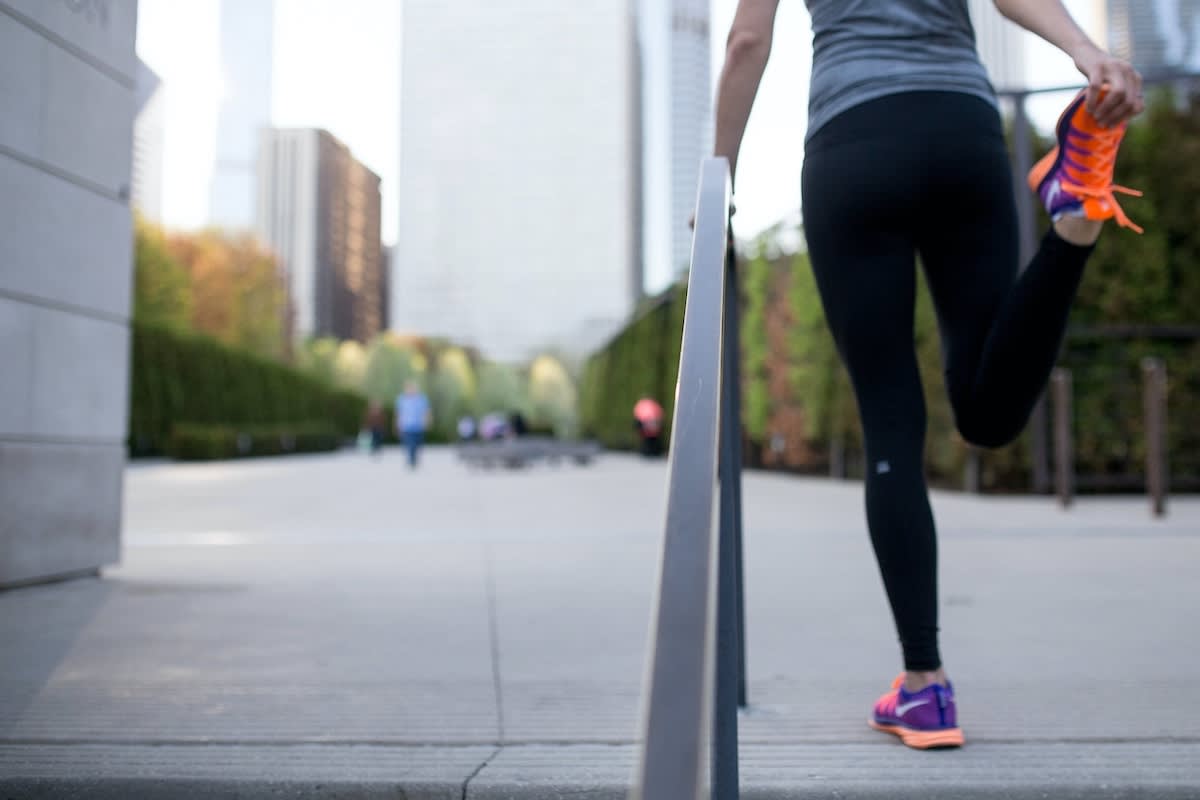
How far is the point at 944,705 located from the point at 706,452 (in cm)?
99

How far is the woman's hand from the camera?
1331 mm

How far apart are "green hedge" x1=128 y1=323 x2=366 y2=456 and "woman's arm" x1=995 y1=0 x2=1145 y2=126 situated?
19.3m

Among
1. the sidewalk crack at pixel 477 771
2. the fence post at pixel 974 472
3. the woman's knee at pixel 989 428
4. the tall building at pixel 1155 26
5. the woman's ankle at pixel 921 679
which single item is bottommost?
the sidewalk crack at pixel 477 771

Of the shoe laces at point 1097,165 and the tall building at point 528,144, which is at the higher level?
the tall building at point 528,144

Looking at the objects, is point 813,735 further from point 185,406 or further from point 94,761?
point 185,406

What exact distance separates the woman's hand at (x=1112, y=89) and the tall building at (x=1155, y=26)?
43.7ft

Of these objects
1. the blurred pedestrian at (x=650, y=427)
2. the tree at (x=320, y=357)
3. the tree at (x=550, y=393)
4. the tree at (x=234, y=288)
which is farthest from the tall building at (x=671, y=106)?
the blurred pedestrian at (x=650, y=427)

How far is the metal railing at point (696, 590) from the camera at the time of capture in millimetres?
639

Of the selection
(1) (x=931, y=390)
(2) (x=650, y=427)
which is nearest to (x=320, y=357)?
(2) (x=650, y=427)

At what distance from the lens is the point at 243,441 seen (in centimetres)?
2284

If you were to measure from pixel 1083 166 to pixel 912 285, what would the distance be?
12.7 inches

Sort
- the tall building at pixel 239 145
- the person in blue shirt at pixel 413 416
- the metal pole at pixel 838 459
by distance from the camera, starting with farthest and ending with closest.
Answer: the tall building at pixel 239 145
the person in blue shirt at pixel 413 416
the metal pole at pixel 838 459

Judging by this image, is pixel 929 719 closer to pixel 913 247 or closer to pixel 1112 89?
pixel 913 247

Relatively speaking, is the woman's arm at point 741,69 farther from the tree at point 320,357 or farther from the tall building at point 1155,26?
the tree at point 320,357
